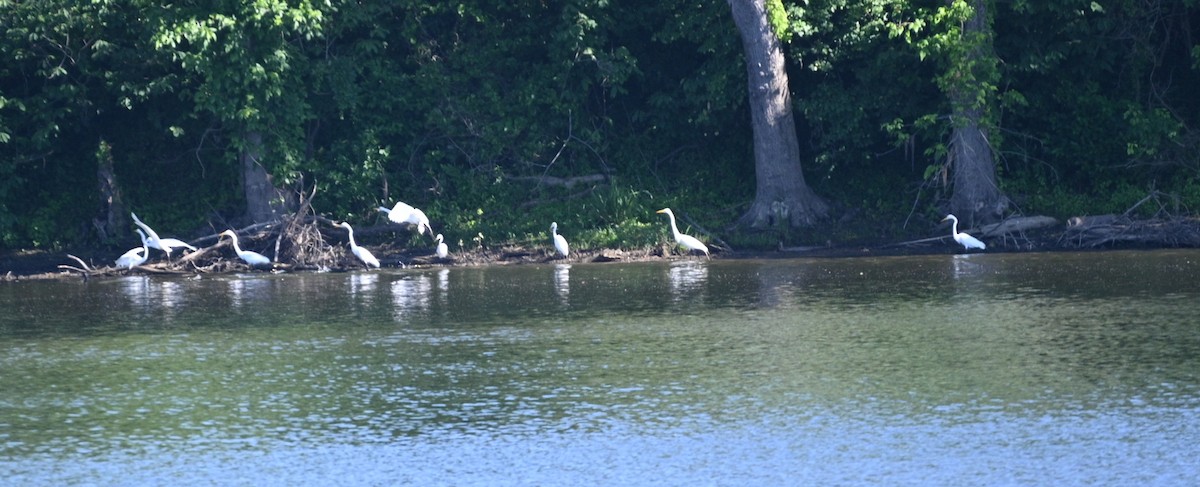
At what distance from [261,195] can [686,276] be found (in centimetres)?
872

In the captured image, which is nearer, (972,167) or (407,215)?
(972,167)

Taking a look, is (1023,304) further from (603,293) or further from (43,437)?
(43,437)

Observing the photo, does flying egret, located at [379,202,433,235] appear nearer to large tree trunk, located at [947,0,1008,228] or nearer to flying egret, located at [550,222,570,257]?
flying egret, located at [550,222,570,257]

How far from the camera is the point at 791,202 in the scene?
1006 inches

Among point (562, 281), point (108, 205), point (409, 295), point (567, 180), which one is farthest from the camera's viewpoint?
point (567, 180)

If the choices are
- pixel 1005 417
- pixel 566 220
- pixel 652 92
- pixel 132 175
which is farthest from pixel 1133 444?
pixel 132 175

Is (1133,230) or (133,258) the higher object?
(133,258)

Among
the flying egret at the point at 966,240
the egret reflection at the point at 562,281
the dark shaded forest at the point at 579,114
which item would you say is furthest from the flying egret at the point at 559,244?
the flying egret at the point at 966,240

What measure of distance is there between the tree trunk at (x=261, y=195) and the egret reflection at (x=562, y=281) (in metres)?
5.47

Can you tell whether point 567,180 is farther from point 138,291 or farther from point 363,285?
point 138,291

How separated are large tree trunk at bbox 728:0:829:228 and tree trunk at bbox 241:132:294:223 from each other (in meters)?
7.86

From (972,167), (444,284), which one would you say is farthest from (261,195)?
(972,167)

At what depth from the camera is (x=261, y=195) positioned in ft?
86.3

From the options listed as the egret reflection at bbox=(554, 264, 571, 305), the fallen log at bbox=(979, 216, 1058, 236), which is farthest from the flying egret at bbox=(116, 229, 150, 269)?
the fallen log at bbox=(979, 216, 1058, 236)
